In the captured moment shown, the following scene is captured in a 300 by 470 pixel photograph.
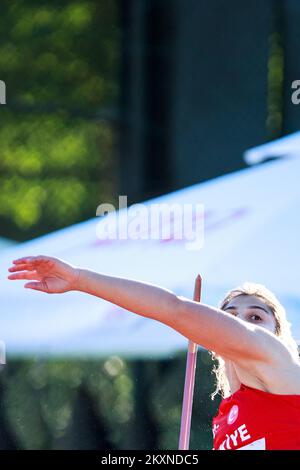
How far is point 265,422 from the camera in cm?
175

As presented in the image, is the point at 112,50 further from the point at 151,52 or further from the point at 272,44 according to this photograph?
the point at 272,44

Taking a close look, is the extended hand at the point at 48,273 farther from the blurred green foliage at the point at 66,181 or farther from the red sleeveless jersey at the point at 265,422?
the blurred green foliage at the point at 66,181

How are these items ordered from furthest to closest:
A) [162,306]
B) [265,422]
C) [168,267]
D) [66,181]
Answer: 1. [66,181]
2. [168,267]
3. [265,422]
4. [162,306]

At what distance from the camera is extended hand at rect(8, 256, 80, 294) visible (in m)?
1.57

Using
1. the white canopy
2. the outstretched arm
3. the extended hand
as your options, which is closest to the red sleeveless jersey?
the outstretched arm

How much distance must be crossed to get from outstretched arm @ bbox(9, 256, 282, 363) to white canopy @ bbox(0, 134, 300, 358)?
1.00m

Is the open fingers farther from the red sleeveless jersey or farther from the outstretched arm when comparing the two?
the red sleeveless jersey

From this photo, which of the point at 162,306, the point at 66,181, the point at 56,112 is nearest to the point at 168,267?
the point at 66,181

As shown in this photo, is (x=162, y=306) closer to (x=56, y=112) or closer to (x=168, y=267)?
(x=168, y=267)

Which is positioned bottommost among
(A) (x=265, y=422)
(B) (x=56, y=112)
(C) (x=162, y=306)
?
(A) (x=265, y=422)

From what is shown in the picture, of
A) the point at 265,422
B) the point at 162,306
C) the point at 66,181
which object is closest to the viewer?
the point at 162,306

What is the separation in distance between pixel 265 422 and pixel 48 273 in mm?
453

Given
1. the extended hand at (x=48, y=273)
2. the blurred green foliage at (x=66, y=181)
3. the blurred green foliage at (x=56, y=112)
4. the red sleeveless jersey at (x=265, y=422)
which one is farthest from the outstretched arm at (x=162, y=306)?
the blurred green foliage at (x=56, y=112)
